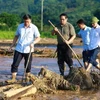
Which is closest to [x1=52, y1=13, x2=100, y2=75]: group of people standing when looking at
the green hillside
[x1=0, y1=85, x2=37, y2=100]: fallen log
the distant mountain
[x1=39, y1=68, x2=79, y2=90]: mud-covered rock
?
[x1=39, y1=68, x2=79, y2=90]: mud-covered rock

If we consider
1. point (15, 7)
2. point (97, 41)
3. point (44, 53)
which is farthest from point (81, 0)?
point (97, 41)

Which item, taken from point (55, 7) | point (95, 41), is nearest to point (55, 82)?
point (95, 41)

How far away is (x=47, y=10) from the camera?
109812mm

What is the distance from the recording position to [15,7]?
150875 mm

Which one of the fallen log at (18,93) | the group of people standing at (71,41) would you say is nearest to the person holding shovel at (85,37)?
the group of people standing at (71,41)

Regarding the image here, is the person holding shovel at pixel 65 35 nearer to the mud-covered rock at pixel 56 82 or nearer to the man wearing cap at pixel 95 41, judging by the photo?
the man wearing cap at pixel 95 41

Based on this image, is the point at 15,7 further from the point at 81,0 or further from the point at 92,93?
the point at 92,93

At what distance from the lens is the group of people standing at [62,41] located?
9258mm

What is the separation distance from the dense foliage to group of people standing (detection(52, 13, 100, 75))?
58.6 metres

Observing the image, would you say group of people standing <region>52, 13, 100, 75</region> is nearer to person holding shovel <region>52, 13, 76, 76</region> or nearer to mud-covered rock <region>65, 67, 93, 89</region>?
person holding shovel <region>52, 13, 76, 76</region>

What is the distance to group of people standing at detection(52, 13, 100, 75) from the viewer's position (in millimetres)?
10031

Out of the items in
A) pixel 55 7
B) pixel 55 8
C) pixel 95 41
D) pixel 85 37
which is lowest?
pixel 95 41

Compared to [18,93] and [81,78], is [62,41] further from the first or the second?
[18,93]

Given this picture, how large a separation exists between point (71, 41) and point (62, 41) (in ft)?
0.98
